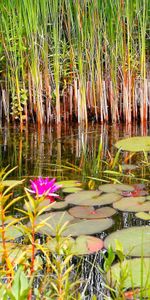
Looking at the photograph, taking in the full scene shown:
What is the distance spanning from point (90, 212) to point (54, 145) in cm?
133

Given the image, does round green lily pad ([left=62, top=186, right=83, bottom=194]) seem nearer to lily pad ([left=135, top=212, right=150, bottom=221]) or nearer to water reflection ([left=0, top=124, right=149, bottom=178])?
water reflection ([left=0, top=124, right=149, bottom=178])

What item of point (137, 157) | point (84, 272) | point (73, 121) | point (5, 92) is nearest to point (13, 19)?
point (5, 92)

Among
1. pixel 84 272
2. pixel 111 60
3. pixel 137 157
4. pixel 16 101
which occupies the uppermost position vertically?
pixel 111 60

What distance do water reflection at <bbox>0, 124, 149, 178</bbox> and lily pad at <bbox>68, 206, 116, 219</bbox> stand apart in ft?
1.72

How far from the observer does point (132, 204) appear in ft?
6.79

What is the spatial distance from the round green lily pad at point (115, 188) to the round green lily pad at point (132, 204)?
0.38ft

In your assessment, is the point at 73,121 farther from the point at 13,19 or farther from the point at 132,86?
the point at 13,19

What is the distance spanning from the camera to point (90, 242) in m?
1.72

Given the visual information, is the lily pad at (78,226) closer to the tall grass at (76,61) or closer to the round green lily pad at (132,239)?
the round green lily pad at (132,239)

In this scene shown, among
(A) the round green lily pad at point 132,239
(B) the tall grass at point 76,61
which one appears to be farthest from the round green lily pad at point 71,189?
(B) the tall grass at point 76,61

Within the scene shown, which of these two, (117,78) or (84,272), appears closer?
(84,272)

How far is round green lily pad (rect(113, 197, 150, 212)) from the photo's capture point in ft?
6.64

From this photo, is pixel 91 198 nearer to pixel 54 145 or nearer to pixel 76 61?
pixel 54 145

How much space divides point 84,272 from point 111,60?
8.45 feet
